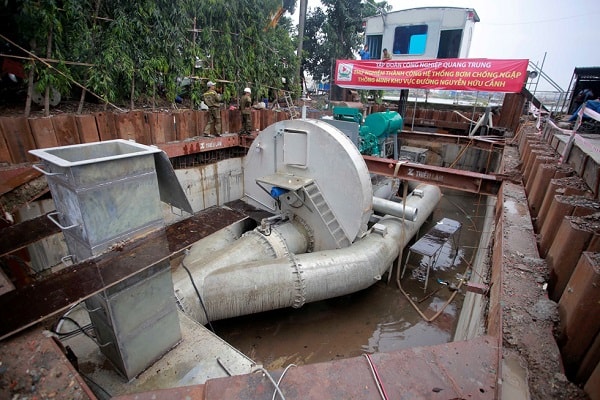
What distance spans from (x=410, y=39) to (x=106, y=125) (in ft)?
69.7

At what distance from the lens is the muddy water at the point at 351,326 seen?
579cm

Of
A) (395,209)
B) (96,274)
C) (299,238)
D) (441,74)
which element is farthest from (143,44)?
(441,74)

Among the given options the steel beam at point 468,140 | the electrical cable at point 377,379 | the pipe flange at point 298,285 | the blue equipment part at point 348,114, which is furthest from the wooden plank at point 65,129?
the steel beam at point 468,140

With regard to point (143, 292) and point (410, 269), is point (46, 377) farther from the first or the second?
point (410, 269)

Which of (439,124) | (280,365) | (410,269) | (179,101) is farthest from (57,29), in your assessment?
(439,124)

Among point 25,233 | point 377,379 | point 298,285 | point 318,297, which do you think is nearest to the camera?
point 377,379

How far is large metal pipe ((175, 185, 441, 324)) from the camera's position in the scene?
17.5 feet

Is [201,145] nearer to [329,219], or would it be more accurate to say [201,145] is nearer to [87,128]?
[87,128]

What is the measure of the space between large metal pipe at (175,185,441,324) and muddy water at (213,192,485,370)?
2.54ft

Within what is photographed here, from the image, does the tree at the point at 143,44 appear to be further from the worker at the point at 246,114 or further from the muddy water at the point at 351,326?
the muddy water at the point at 351,326

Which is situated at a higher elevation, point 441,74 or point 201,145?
point 441,74

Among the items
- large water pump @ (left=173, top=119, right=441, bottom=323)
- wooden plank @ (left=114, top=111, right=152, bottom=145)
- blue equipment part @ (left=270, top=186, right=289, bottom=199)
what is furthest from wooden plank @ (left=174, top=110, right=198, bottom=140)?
blue equipment part @ (left=270, top=186, right=289, bottom=199)

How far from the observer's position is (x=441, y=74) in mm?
10891

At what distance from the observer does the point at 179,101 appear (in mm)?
11734
